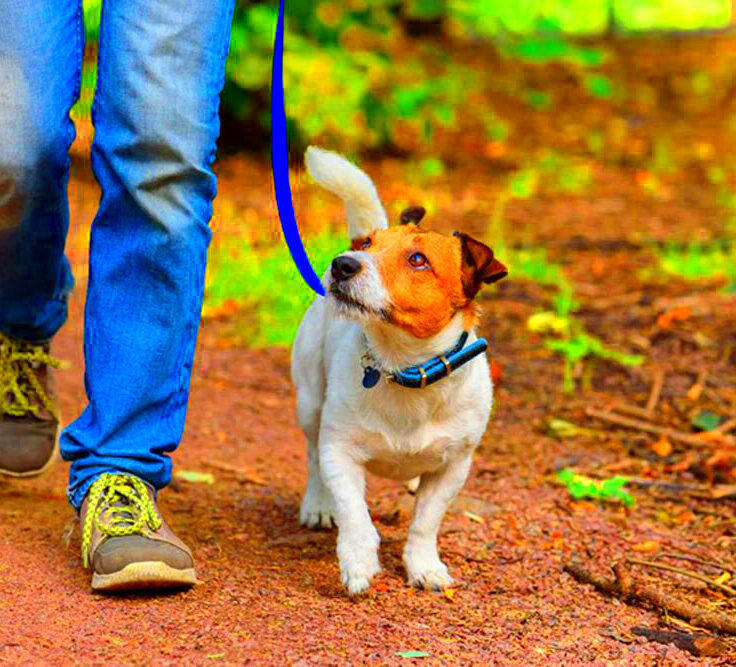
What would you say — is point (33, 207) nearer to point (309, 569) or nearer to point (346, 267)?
point (346, 267)

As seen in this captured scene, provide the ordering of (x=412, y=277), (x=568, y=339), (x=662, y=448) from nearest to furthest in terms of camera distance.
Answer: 1. (x=412, y=277)
2. (x=662, y=448)
3. (x=568, y=339)

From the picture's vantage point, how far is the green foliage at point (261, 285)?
6094mm

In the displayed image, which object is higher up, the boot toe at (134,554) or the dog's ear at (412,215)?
the dog's ear at (412,215)

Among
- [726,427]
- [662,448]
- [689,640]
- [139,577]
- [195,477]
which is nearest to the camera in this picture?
[139,577]

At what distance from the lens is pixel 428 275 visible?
3.16m

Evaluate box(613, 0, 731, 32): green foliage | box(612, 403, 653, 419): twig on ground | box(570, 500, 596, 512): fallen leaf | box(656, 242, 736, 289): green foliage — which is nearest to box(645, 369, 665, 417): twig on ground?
box(612, 403, 653, 419): twig on ground

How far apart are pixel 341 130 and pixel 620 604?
5.66 m

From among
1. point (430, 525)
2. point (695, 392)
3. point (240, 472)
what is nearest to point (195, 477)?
point (240, 472)

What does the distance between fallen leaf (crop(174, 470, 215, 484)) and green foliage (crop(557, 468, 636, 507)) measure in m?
1.26

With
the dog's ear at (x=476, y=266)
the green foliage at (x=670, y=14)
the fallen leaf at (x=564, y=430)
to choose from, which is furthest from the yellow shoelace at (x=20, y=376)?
the green foliage at (x=670, y=14)

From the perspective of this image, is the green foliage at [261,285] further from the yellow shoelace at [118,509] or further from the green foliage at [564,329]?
the yellow shoelace at [118,509]

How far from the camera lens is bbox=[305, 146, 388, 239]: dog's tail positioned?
3.52m

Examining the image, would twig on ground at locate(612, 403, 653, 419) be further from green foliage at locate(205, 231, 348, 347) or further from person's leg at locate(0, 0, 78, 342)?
person's leg at locate(0, 0, 78, 342)

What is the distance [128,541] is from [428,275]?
1.02 meters
